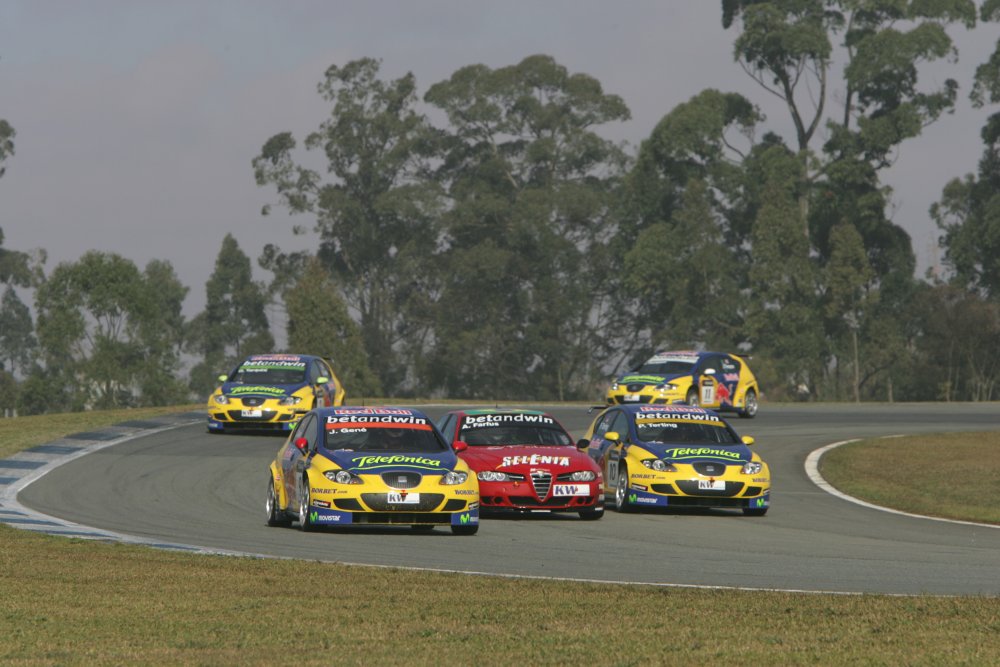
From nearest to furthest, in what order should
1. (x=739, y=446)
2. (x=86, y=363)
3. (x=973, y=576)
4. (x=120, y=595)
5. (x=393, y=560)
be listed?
(x=120, y=595)
(x=973, y=576)
(x=393, y=560)
(x=739, y=446)
(x=86, y=363)

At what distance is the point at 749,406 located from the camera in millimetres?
35688

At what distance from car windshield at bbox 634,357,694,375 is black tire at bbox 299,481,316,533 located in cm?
1795

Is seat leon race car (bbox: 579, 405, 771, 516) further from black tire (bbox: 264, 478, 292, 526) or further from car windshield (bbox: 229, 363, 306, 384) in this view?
car windshield (bbox: 229, 363, 306, 384)

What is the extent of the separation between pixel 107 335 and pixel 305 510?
2259 inches

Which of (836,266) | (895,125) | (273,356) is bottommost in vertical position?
(273,356)

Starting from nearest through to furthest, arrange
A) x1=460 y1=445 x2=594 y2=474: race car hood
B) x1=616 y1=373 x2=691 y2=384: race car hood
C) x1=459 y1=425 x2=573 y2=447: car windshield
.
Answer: x1=460 y1=445 x2=594 y2=474: race car hood < x1=459 y1=425 x2=573 y2=447: car windshield < x1=616 y1=373 x2=691 y2=384: race car hood

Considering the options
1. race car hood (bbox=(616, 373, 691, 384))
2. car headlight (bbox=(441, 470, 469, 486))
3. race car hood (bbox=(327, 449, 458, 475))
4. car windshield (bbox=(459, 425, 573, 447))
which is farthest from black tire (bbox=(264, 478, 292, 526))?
race car hood (bbox=(616, 373, 691, 384))

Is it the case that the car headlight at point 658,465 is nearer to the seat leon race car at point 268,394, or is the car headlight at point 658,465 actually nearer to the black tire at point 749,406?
the seat leon race car at point 268,394

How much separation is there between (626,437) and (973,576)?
813 cm

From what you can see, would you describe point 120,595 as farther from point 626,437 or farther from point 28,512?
point 626,437

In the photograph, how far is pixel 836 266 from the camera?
65.4m

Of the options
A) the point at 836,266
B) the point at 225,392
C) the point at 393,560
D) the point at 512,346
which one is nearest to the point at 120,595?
the point at 393,560

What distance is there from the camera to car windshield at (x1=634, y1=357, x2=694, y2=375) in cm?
3372

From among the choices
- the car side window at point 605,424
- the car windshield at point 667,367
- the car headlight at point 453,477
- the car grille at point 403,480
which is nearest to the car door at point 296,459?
the car grille at point 403,480
